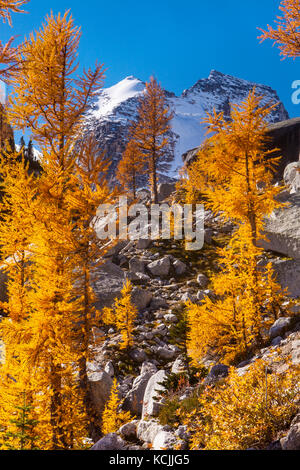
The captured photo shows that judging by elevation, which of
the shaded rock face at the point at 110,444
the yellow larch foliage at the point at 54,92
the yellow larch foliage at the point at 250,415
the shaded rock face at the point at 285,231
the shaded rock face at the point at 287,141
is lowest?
the shaded rock face at the point at 110,444

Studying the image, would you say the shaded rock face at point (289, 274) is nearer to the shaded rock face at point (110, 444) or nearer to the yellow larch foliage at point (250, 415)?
the yellow larch foliage at point (250, 415)

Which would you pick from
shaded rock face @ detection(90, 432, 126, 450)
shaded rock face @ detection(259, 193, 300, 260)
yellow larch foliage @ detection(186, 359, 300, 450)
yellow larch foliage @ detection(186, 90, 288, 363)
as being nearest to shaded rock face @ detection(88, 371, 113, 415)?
yellow larch foliage @ detection(186, 90, 288, 363)

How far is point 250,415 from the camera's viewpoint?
4.13 meters

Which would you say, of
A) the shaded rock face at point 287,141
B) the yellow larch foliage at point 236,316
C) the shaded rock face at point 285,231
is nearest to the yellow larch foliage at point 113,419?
the yellow larch foliage at point 236,316

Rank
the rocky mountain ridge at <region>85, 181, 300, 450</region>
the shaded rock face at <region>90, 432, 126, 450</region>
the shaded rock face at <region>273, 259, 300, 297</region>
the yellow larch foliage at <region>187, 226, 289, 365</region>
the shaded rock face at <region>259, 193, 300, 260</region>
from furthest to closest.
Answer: the shaded rock face at <region>259, 193, 300, 260</region> → the shaded rock face at <region>273, 259, 300, 297</region> → the yellow larch foliage at <region>187, 226, 289, 365</region> → the rocky mountain ridge at <region>85, 181, 300, 450</region> → the shaded rock face at <region>90, 432, 126, 450</region>

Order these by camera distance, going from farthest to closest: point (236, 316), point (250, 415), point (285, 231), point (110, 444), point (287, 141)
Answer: point (287, 141) → point (285, 231) → point (236, 316) → point (110, 444) → point (250, 415)

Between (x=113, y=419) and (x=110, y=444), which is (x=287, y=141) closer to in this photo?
(x=113, y=419)

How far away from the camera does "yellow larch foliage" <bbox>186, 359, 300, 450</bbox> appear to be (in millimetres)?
3994

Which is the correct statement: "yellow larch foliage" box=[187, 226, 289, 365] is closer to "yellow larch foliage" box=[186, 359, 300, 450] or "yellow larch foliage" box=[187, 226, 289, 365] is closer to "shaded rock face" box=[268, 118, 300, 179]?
"yellow larch foliage" box=[186, 359, 300, 450]

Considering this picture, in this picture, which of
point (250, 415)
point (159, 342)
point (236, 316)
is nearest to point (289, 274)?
point (236, 316)

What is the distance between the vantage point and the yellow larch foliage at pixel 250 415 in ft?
13.1

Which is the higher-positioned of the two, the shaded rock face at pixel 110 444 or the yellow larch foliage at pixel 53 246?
the yellow larch foliage at pixel 53 246

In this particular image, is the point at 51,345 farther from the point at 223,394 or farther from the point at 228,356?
the point at 228,356
